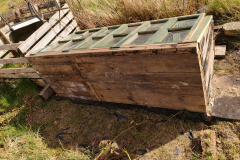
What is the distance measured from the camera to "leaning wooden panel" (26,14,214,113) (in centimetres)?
173

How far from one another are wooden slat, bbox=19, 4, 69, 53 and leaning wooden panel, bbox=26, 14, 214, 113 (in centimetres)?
37

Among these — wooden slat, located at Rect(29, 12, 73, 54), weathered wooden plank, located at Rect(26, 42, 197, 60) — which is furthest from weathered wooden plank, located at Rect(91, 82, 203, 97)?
wooden slat, located at Rect(29, 12, 73, 54)

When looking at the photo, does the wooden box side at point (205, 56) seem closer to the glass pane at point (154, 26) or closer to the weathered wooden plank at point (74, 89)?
the glass pane at point (154, 26)

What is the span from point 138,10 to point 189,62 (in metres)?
3.13

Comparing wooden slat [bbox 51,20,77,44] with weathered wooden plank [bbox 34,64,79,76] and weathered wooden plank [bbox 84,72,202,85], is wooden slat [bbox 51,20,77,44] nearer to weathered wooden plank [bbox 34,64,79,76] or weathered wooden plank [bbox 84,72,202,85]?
weathered wooden plank [bbox 34,64,79,76]

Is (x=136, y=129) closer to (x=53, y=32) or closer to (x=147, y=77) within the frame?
(x=147, y=77)

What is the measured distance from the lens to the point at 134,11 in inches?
174

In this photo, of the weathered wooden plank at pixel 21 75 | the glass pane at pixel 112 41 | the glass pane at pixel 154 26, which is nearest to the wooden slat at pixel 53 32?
the weathered wooden plank at pixel 21 75

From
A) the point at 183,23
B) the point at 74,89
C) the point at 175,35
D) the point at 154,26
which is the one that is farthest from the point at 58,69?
the point at 183,23

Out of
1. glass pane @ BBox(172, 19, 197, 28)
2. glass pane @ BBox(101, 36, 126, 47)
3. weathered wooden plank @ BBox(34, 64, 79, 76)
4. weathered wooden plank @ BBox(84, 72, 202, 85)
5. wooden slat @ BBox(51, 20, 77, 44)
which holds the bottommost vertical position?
weathered wooden plank @ BBox(84, 72, 202, 85)

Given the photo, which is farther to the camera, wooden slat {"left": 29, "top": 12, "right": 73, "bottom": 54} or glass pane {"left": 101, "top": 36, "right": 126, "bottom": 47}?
wooden slat {"left": 29, "top": 12, "right": 73, "bottom": 54}

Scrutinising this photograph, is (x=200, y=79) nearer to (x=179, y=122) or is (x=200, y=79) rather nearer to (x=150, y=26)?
(x=179, y=122)

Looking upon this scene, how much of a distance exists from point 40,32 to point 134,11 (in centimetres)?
244

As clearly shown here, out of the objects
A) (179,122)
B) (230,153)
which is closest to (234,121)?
(230,153)
